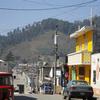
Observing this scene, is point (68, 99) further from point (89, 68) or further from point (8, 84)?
point (89, 68)

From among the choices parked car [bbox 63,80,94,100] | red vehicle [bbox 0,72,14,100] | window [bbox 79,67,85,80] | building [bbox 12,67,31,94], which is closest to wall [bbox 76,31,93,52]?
window [bbox 79,67,85,80]

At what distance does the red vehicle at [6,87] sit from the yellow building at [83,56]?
74.6 feet

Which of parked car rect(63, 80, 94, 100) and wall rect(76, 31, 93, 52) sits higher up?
wall rect(76, 31, 93, 52)

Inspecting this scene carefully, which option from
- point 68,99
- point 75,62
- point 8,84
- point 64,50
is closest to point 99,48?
point 75,62

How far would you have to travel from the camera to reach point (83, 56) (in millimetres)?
47312

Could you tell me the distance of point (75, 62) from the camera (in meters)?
51.0

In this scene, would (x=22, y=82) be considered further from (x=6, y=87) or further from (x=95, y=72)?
(x=6, y=87)

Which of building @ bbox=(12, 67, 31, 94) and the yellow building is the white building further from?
building @ bbox=(12, 67, 31, 94)

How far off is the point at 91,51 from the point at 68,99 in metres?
13.7

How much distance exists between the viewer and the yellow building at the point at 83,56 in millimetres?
47469

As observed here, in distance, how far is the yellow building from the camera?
4747 centimetres

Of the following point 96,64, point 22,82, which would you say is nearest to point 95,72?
point 96,64

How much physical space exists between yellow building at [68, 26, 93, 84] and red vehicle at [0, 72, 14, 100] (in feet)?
74.6

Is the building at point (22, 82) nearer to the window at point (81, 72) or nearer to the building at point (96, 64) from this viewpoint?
the window at point (81, 72)
